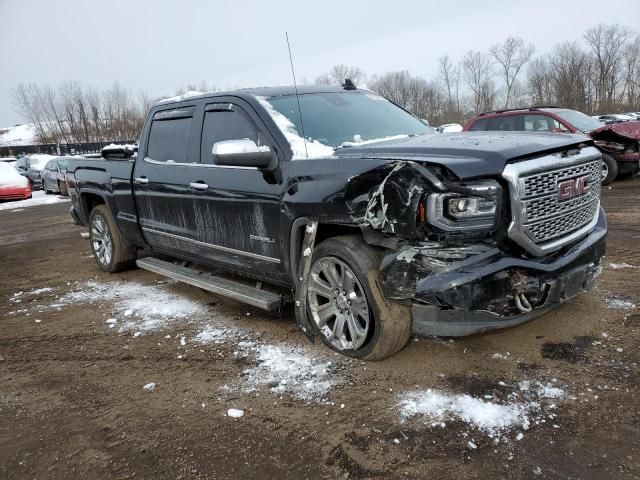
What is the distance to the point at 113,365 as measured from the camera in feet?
12.4

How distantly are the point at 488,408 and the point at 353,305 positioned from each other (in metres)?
1.00

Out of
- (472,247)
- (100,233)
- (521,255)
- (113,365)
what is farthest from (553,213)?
(100,233)

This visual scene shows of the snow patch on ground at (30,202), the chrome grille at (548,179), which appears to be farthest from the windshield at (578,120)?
the snow patch on ground at (30,202)

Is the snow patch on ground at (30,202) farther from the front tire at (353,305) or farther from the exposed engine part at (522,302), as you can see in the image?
the exposed engine part at (522,302)

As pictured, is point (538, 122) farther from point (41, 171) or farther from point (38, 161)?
Result: point (38, 161)

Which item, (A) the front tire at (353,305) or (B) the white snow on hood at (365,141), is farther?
(B) the white snow on hood at (365,141)

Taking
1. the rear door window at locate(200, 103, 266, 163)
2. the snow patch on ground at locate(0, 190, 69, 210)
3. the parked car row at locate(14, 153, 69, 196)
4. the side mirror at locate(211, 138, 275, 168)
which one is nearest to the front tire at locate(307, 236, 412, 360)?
the side mirror at locate(211, 138, 275, 168)

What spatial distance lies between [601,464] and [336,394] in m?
1.39

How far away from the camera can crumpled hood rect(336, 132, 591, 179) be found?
2.82 meters

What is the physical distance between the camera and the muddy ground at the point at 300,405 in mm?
2465

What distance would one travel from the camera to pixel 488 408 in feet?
9.19

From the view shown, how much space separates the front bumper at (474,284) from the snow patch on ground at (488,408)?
14.5 inches

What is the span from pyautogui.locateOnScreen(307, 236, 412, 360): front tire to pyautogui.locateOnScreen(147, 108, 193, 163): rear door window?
6.37ft

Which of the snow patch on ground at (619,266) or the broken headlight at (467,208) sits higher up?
the broken headlight at (467,208)
